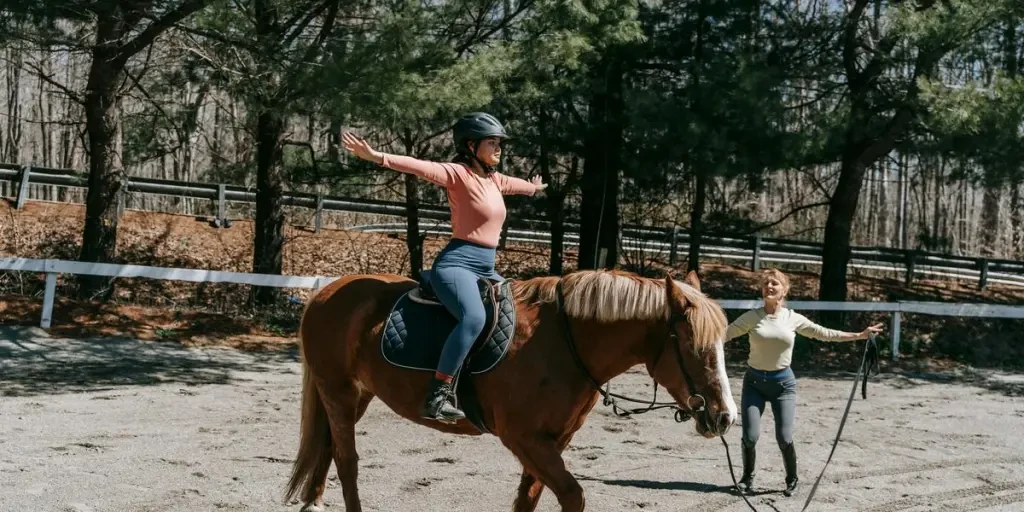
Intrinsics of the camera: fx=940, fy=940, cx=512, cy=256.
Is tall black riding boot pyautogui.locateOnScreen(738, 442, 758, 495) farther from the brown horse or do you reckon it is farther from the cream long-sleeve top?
the brown horse

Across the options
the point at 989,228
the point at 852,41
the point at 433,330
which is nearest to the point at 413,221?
the point at 852,41

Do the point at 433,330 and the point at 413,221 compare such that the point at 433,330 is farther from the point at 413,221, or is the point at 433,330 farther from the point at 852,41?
the point at 852,41

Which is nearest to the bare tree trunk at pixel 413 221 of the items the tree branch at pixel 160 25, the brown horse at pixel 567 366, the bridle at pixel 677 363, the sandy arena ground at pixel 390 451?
the tree branch at pixel 160 25

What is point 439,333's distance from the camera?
580cm

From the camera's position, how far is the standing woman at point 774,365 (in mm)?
7445

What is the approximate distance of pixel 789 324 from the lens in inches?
296

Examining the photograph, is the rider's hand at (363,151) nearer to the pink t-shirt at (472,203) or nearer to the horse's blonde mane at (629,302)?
the pink t-shirt at (472,203)

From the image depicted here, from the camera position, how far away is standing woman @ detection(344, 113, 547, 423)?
5.45 m

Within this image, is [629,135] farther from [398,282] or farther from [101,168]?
[398,282]

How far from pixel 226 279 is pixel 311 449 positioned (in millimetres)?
8743

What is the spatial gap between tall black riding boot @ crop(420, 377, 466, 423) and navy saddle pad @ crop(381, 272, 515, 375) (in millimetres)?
204

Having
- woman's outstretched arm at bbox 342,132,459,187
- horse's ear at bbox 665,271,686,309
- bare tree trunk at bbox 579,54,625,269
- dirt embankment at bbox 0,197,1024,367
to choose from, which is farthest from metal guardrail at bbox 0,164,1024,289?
horse's ear at bbox 665,271,686,309

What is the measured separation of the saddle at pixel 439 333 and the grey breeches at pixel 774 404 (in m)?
2.70

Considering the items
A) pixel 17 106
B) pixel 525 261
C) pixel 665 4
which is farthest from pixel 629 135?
pixel 17 106
